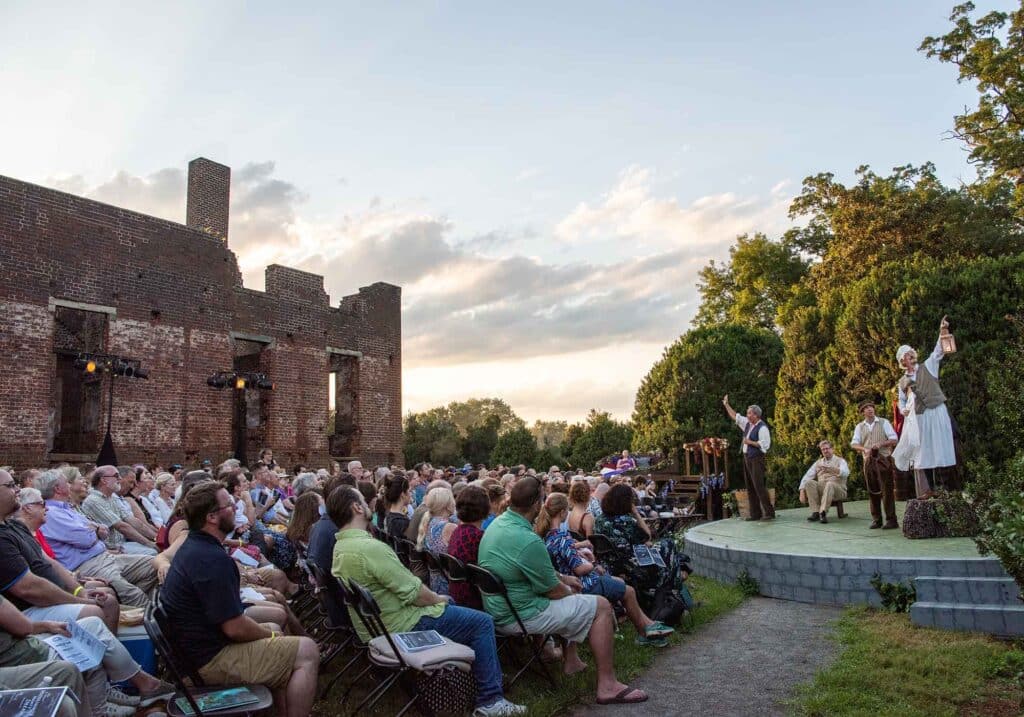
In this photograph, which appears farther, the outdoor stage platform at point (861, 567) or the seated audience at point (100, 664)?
the outdoor stage platform at point (861, 567)

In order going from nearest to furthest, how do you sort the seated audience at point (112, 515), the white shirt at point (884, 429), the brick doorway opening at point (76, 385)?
the seated audience at point (112, 515), the white shirt at point (884, 429), the brick doorway opening at point (76, 385)

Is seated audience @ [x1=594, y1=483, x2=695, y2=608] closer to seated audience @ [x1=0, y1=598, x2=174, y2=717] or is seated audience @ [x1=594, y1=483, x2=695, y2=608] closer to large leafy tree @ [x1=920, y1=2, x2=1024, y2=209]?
seated audience @ [x1=0, y1=598, x2=174, y2=717]

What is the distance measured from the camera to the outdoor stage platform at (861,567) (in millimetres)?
6027

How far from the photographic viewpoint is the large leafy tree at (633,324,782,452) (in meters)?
24.3

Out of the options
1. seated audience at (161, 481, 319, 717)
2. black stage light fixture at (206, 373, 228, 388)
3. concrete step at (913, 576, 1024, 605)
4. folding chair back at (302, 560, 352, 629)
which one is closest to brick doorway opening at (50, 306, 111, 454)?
black stage light fixture at (206, 373, 228, 388)

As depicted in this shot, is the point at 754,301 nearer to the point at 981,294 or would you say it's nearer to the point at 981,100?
the point at 981,100

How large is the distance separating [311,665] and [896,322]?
14531 mm

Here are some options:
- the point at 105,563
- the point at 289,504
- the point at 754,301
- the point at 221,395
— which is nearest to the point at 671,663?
the point at 105,563

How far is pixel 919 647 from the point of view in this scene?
5.55m

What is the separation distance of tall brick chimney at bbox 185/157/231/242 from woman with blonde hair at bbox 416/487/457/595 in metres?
16.9

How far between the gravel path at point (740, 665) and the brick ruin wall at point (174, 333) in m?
13.4

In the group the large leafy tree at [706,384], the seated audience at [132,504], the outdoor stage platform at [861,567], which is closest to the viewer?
the outdoor stage platform at [861,567]

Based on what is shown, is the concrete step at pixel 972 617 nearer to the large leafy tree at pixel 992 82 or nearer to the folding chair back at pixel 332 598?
the folding chair back at pixel 332 598

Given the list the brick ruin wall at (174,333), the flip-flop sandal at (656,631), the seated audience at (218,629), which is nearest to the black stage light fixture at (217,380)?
the brick ruin wall at (174,333)
